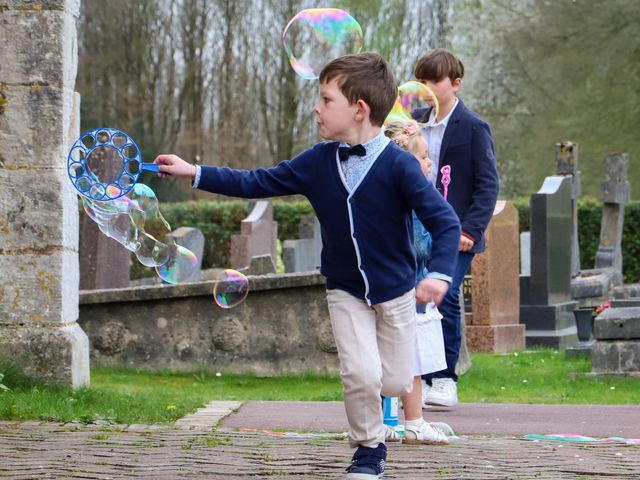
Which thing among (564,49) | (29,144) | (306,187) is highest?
(564,49)

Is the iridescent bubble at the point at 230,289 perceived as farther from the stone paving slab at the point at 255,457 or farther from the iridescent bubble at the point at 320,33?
the iridescent bubble at the point at 320,33

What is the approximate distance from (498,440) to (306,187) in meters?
1.76

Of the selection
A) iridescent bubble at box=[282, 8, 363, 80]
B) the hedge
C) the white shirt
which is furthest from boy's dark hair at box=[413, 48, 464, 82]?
the hedge

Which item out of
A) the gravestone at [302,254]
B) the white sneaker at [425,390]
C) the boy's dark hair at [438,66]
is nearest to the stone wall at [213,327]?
the white sneaker at [425,390]

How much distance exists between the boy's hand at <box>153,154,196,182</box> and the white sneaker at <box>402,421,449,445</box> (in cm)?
160

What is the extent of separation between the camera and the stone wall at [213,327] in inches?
381

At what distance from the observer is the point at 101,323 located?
10.1 m

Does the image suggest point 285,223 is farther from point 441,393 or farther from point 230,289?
point 230,289

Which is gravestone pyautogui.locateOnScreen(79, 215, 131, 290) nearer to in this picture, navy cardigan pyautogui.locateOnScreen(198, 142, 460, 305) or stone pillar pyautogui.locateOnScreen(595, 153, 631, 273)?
navy cardigan pyautogui.locateOnScreen(198, 142, 460, 305)

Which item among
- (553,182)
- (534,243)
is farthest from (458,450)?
(553,182)

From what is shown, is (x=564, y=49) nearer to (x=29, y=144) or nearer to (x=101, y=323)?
(x=101, y=323)

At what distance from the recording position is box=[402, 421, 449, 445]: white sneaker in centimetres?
539

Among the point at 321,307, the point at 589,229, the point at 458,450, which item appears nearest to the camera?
the point at 458,450

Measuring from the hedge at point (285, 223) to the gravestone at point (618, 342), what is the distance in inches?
631
